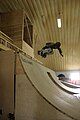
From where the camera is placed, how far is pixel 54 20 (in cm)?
A: 714

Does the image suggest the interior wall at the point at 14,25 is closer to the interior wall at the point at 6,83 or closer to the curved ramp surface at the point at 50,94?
the curved ramp surface at the point at 50,94

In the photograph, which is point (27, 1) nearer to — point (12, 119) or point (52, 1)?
point (52, 1)

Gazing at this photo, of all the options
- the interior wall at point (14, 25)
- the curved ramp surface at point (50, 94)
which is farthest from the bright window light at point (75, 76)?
the curved ramp surface at point (50, 94)

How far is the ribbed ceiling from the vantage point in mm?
5809

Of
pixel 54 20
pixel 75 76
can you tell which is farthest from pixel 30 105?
pixel 75 76

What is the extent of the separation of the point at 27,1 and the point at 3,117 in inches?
169

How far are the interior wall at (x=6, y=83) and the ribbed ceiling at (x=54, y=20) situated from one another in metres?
3.51

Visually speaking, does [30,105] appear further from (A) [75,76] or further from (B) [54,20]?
(A) [75,76]

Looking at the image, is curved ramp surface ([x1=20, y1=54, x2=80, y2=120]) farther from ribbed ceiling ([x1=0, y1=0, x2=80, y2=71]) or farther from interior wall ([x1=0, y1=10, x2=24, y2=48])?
ribbed ceiling ([x1=0, y1=0, x2=80, y2=71])

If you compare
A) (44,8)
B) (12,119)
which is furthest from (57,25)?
(12,119)

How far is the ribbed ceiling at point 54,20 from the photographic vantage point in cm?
581

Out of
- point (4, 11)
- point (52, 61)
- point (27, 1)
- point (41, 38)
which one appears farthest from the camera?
point (52, 61)

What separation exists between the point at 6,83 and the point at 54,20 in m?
5.20

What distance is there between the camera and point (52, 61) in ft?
37.7
